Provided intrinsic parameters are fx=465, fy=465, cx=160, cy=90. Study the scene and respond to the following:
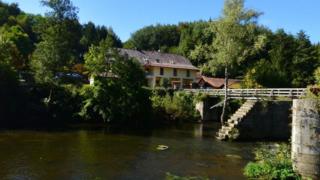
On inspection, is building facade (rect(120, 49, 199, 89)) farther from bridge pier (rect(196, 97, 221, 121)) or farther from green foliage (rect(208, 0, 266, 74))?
green foliage (rect(208, 0, 266, 74))

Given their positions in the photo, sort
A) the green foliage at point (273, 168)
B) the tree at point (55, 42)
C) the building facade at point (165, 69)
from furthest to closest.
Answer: the building facade at point (165, 69) < the tree at point (55, 42) < the green foliage at point (273, 168)

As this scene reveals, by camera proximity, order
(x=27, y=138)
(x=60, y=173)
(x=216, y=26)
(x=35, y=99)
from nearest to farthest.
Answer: (x=60, y=173), (x=27, y=138), (x=216, y=26), (x=35, y=99)

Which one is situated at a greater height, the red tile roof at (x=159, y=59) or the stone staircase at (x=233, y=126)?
the red tile roof at (x=159, y=59)

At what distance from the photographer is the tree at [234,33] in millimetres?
45875

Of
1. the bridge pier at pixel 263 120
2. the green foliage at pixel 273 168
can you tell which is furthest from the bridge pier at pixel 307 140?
the bridge pier at pixel 263 120

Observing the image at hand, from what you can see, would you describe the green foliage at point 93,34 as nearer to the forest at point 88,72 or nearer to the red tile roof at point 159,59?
the red tile roof at point 159,59

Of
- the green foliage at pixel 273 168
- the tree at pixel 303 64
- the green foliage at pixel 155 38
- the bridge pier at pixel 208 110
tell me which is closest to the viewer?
the green foliage at pixel 273 168

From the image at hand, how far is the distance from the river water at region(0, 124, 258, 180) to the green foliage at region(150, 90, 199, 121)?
1381cm

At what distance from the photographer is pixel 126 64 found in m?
47.5

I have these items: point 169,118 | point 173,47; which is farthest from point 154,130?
point 173,47

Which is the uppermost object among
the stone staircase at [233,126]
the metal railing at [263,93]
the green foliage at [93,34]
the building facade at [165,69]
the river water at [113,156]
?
the green foliage at [93,34]

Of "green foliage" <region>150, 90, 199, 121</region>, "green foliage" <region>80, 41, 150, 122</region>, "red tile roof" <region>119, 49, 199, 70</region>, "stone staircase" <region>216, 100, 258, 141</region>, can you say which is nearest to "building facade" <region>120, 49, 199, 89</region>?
"red tile roof" <region>119, 49, 199, 70</region>

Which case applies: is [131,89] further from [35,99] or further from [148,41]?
[148,41]

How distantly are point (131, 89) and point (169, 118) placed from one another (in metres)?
7.76
